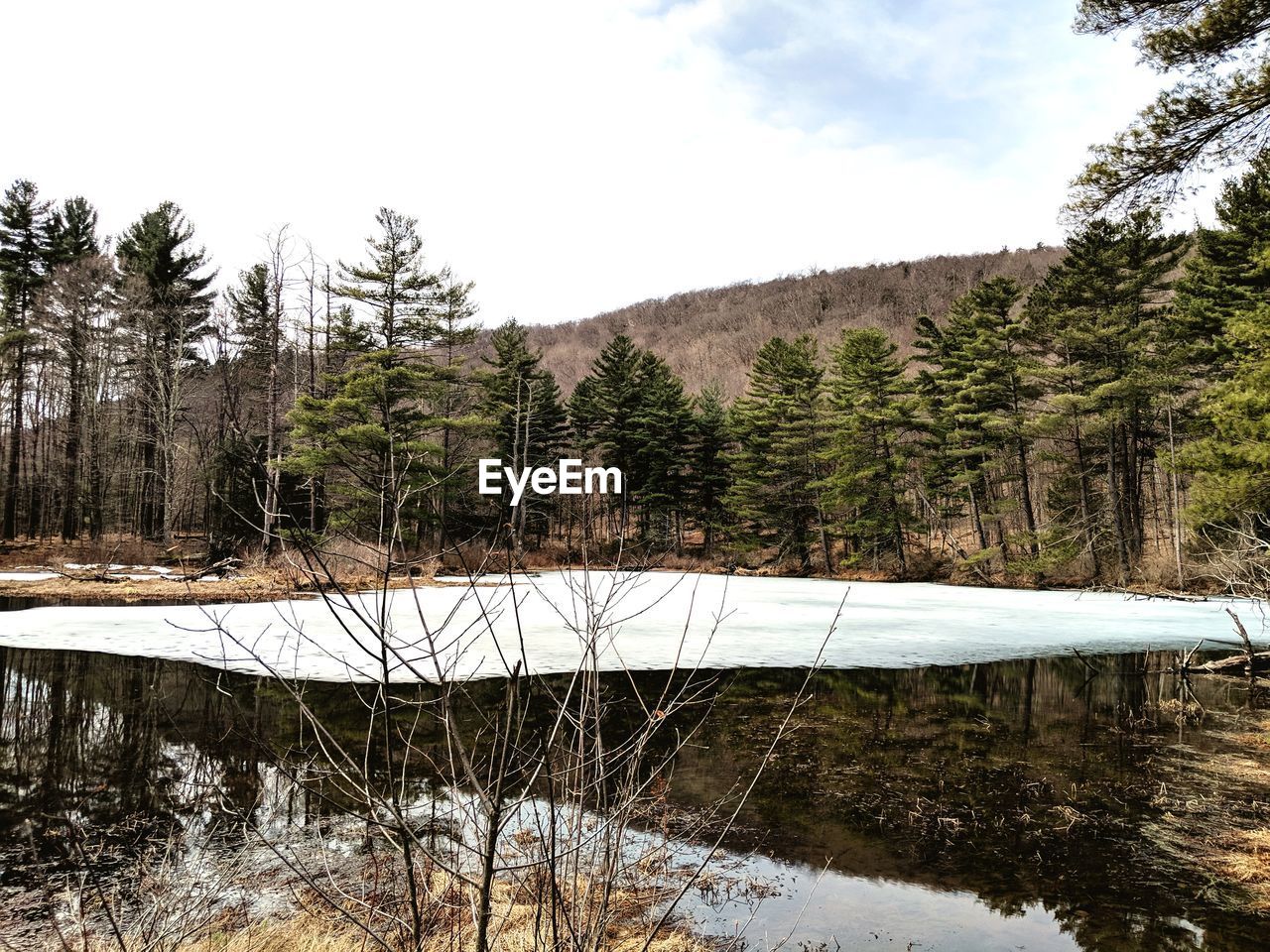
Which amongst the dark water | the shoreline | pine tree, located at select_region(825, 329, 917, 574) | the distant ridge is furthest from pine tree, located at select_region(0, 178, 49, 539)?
the distant ridge

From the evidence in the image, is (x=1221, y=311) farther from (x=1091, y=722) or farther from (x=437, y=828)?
(x=437, y=828)

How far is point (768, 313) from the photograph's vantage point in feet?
258

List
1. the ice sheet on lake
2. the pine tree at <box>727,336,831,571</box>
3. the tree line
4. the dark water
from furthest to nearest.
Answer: the pine tree at <box>727,336,831,571</box>, the tree line, the ice sheet on lake, the dark water

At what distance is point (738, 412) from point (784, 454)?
351cm

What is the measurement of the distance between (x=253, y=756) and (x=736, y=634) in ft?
26.1

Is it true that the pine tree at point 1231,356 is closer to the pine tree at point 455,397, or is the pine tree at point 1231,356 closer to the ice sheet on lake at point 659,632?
the ice sheet on lake at point 659,632

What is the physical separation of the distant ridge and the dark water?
52.1 m

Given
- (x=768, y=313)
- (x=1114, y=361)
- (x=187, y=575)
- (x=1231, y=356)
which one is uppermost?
(x=768, y=313)

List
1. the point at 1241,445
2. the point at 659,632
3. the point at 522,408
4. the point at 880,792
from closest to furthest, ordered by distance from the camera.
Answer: the point at 880,792 < the point at 659,632 < the point at 1241,445 < the point at 522,408

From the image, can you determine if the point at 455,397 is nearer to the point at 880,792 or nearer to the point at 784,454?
the point at 784,454

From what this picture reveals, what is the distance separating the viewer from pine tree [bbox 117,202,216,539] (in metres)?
23.8

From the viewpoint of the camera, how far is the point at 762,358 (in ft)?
114

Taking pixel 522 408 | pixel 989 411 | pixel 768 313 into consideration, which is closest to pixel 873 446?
Answer: pixel 989 411

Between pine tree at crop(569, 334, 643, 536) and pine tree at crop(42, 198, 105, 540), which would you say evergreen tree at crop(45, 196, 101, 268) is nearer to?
pine tree at crop(42, 198, 105, 540)
